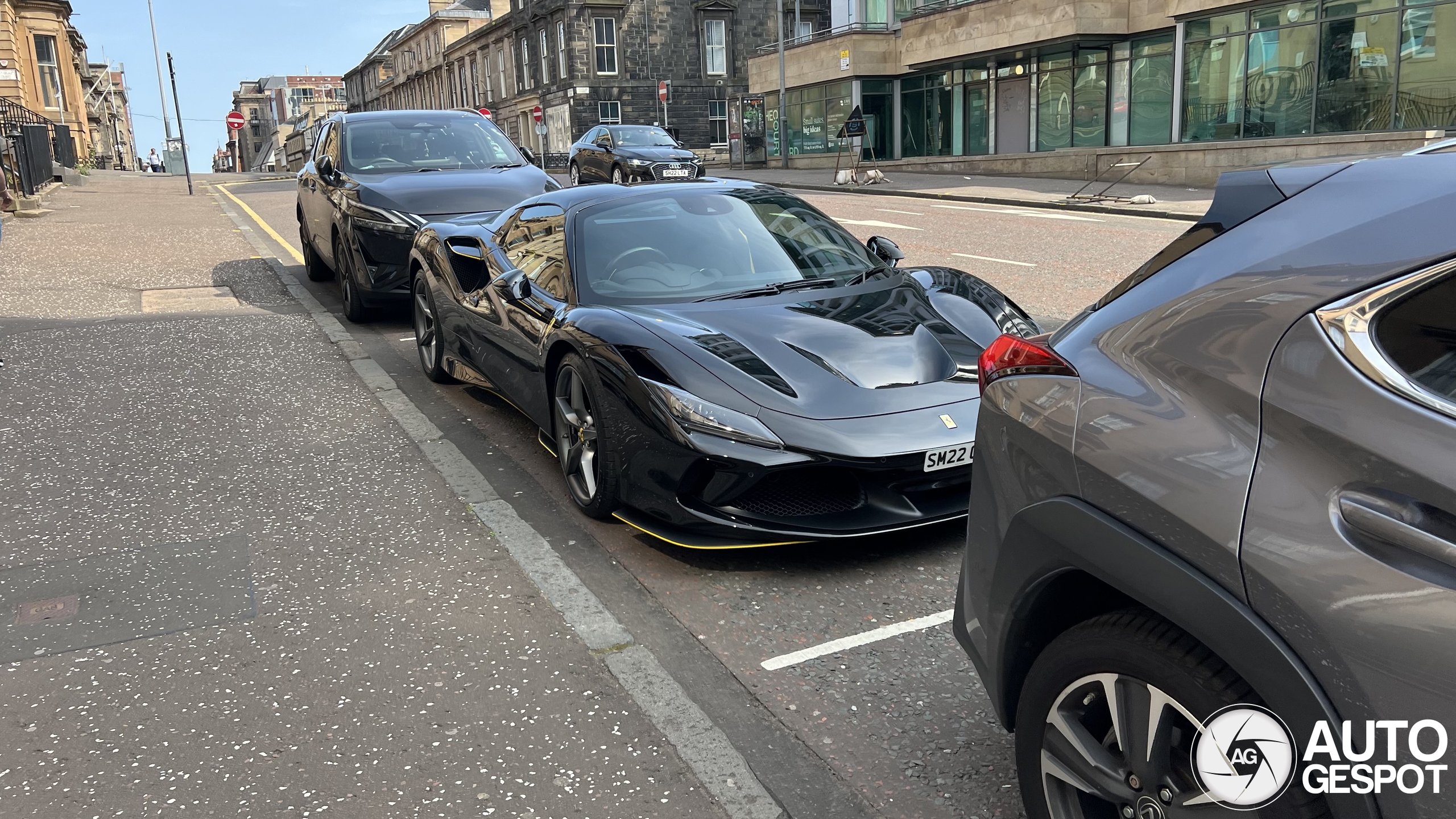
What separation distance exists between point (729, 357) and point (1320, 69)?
23339mm

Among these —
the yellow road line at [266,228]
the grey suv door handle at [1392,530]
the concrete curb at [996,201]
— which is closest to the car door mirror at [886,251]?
the grey suv door handle at [1392,530]

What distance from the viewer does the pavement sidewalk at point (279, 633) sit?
Answer: 294 centimetres

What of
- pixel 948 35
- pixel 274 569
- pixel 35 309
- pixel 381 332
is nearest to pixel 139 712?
pixel 274 569

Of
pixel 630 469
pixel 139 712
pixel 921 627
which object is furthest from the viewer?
pixel 630 469

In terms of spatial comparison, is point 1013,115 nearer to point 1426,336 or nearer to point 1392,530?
point 1426,336

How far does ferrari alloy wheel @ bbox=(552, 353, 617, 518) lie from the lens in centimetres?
452

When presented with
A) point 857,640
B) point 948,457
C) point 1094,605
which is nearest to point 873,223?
point 948,457

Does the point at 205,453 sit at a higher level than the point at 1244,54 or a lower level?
lower

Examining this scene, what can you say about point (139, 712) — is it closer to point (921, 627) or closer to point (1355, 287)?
point (921, 627)

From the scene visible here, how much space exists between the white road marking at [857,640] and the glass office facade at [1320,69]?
72.8 ft

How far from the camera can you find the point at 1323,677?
1680 millimetres

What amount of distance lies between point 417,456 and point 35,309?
6.81 meters

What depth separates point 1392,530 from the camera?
1.60 meters

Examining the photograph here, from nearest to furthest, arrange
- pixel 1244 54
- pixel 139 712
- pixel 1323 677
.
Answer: pixel 1323 677
pixel 139 712
pixel 1244 54
